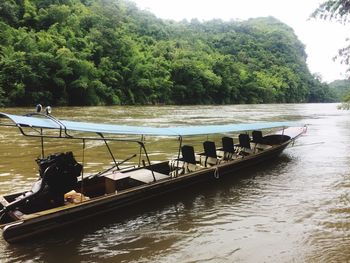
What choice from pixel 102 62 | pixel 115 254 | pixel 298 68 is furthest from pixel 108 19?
pixel 298 68

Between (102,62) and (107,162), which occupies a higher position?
(102,62)

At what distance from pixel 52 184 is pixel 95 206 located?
88 cm

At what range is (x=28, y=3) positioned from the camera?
167 feet

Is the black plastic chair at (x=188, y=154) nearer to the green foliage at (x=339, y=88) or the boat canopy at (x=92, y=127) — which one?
the boat canopy at (x=92, y=127)

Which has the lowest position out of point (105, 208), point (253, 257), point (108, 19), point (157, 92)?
point (253, 257)

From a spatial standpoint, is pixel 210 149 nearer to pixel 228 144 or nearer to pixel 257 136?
pixel 228 144

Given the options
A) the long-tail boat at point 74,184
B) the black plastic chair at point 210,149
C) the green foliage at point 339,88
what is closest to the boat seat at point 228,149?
the black plastic chair at point 210,149

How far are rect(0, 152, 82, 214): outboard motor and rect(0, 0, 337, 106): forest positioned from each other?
105 feet

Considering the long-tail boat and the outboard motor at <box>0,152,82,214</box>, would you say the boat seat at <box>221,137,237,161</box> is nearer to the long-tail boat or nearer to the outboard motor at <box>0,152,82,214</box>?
the long-tail boat

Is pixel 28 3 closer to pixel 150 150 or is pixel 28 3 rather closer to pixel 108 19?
pixel 108 19

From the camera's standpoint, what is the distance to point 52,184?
20.6 feet

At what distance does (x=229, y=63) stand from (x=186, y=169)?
7327cm

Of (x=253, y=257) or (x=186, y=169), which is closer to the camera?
(x=253, y=257)

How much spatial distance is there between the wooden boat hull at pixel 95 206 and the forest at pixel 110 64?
31.3 metres
